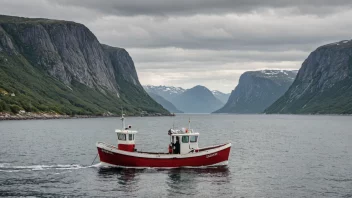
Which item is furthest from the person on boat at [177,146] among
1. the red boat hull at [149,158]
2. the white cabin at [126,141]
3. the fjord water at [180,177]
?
the white cabin at [126,141]

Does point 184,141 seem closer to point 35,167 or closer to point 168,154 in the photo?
point 168,154

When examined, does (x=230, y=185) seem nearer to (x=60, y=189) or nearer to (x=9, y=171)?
(x=60, y=189)

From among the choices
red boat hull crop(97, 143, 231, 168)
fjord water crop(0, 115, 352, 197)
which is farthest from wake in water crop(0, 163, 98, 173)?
red boat hull crop(97, 143, 231, 168)

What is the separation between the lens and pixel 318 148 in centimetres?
12425

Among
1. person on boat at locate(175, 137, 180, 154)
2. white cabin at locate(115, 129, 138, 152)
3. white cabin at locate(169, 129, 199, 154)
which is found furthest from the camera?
white cabin at locate(115, 129, 138, 152)

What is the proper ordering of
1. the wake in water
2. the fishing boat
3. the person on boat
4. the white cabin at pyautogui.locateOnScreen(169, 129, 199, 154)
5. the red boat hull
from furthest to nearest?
1. the white cabin at pyautogui.locateOnScreen(169, 129, 199, 154)
2. the person on boat
3. the wake in water
4. the fishing boat
5. the red boat hull

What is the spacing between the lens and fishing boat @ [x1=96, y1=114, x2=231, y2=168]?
78.3 meters

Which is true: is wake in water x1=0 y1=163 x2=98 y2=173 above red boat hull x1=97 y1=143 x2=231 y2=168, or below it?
below

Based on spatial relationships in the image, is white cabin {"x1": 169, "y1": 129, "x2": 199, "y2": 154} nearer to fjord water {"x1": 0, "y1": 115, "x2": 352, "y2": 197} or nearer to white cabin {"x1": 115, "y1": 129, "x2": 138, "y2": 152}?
fjord water {"x1": 0, "y1": 115, "x2": 352, "y2": 197}

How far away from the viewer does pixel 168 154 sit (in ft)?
258

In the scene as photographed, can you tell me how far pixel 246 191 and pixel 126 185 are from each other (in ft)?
53.4

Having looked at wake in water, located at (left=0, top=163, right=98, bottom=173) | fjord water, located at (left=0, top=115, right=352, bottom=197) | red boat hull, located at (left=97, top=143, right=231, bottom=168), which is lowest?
fjord water, located at (left=0, top=115, right=352, bottom=197)

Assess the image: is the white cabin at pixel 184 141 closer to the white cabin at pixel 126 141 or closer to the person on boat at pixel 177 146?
the person on boat at pixel 177 146

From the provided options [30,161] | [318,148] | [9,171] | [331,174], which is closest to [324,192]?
[331,174]
